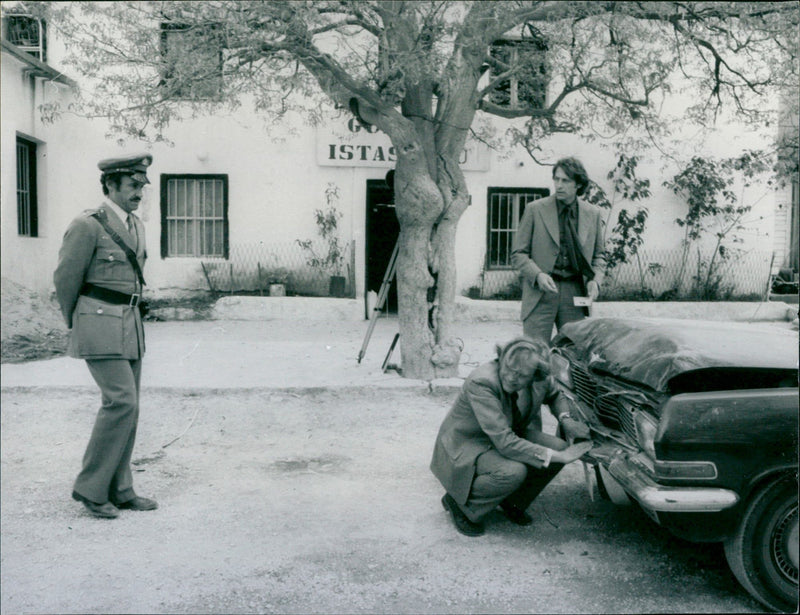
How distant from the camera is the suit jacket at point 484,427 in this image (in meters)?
4.14

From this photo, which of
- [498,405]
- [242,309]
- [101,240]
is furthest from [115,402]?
[242,309]

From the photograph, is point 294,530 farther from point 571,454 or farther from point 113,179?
point 113,179

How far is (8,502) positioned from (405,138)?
4566mm

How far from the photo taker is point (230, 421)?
6805 mm

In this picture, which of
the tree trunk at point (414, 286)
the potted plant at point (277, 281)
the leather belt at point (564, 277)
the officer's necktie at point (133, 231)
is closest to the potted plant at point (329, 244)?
the potted plant at point (277, 281)

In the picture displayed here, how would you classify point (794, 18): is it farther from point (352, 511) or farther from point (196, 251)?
point (196, 251)

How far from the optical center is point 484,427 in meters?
4.17

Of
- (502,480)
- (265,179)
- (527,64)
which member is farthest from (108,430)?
(265,179)

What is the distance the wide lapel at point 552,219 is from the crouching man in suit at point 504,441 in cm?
174

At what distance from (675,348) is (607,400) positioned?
0.57m

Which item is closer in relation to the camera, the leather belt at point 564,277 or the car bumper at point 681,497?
the car bumper at point 681,497

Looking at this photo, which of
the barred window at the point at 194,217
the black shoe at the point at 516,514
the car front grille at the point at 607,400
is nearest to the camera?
the car front grille at the point at 607,400

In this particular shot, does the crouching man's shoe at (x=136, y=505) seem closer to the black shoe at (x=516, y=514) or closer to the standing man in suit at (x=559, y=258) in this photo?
the black shoe at (x=516, y=514)

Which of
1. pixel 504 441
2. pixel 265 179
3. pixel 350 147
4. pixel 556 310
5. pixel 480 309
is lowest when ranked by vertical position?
pixel 480 309
